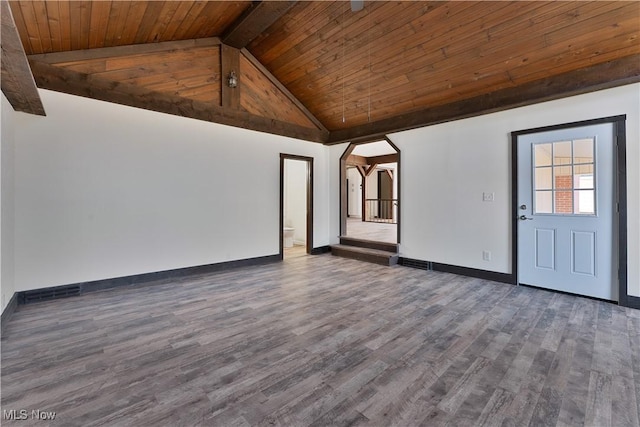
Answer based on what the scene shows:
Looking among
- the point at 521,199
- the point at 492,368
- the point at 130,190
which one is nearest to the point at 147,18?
the point at 130,190

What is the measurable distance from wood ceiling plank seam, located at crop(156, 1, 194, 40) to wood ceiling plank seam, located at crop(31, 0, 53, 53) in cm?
130

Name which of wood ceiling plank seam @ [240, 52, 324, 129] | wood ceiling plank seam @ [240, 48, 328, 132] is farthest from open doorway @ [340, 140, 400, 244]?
wood ceiling plank seam @ [240, 52, 324, 129]

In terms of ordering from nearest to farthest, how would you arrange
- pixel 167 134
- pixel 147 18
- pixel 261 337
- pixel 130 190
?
pixel 261 337
pixel 147 18
pixel 130 190
pixel 167 134

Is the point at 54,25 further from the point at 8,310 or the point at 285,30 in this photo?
the point at 8,310

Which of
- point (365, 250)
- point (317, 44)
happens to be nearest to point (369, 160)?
point (365, 250)

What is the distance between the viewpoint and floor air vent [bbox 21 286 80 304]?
3342 mm

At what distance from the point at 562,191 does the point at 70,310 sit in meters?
5.88

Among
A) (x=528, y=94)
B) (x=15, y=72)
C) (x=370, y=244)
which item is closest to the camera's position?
(x=15, y=72)

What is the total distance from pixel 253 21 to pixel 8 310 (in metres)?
4.41

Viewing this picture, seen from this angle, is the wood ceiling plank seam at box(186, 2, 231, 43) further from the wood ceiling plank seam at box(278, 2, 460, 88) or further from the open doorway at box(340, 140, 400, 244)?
the open doorway at box(340, 140, 400, 244)

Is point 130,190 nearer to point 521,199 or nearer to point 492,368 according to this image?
point 492,368

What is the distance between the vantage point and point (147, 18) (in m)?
3.59

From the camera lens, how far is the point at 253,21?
4.17 meters

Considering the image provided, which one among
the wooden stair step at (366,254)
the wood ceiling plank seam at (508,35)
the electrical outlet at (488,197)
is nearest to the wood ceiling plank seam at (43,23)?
the wood ceiling plank seam at (508,35)
